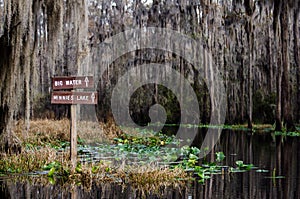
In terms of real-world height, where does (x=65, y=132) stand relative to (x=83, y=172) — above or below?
above

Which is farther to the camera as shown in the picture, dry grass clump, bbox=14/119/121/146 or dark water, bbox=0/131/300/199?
dry grass clump, bbox=14/119/121/146

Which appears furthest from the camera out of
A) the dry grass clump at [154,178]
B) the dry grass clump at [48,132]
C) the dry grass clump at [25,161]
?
the dry grass clump at [48,132]

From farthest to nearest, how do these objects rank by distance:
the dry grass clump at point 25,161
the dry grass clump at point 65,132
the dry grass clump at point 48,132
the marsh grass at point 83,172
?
1. the dry grass clump at point 65,132
2. the dry grass clump at point 48,132
3. the dry grass clump at point 25,161
4. the marsh grass at point 83,172

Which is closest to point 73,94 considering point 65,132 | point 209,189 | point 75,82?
point 75,82

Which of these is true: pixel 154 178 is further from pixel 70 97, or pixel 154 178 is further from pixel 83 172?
pixel 70 97

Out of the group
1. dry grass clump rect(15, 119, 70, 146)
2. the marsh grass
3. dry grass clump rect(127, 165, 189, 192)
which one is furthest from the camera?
dry grass clump rect(15, 119, 70, 146)

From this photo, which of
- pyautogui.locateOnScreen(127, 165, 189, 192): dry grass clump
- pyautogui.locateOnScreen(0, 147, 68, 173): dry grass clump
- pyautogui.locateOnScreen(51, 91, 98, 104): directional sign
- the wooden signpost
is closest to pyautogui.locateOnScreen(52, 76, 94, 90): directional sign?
the wooden signpost

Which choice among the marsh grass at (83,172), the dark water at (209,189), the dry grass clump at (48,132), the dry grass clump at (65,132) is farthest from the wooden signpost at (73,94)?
the dry grass clump at (65,132)

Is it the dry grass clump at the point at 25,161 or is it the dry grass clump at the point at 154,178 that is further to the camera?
the dry grass clump at the point at 25,161

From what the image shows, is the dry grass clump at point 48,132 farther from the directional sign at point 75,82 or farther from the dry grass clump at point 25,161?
the directional sign at point 75,82

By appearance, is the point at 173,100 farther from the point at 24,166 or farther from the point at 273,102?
the point at 24,166

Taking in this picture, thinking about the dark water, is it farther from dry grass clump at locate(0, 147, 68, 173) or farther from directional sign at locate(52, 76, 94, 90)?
directional sign at locate(52, 76, 94, 90)

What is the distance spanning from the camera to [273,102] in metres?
31.5

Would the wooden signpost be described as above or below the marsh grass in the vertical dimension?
above
